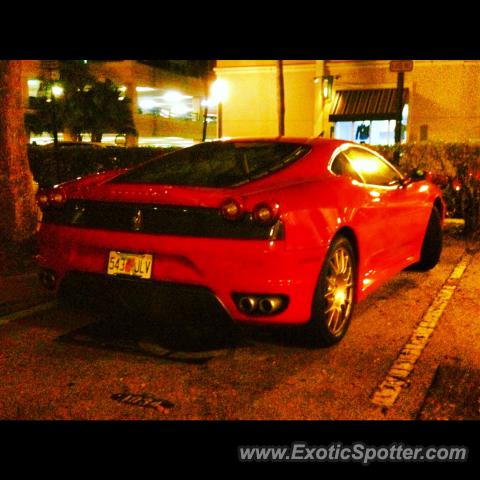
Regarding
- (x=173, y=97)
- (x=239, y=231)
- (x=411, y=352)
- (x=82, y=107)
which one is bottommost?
(x=411, y=352)

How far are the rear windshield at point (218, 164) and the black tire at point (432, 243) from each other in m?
2.41

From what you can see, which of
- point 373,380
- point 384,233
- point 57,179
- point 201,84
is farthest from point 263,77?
point 201,84

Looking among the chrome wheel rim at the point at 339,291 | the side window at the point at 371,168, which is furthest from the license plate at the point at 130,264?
the side window at the point at 371,168

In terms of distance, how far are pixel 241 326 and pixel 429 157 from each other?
822 cm

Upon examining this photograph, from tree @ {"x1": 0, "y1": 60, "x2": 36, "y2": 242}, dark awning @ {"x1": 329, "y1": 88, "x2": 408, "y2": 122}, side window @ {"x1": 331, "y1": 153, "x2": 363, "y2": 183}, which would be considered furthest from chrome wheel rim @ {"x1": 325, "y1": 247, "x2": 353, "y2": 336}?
dark awning @ {"x1": 329, "y1": 88, "x2": 408, "y2": 122}

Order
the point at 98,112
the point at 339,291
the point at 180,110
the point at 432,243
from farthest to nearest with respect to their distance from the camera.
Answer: the point at 180,110, the point at 98,112, the point at 432,243, the point at 339,291

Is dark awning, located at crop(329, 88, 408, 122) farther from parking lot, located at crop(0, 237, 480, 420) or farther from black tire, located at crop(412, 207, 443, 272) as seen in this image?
parking lot, located at crop(0, 237, 480, 420)

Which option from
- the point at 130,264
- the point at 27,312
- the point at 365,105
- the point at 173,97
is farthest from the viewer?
the point at 173,97

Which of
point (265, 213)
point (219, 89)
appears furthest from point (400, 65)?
point (219, 89)

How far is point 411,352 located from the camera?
4430mm

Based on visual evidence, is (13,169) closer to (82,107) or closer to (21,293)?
(21,293)

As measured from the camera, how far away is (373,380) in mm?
3910

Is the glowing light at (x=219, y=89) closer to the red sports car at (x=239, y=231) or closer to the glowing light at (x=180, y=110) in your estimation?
the red sports car at (x=239, y=231)

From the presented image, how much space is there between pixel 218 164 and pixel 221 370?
1.64 m
